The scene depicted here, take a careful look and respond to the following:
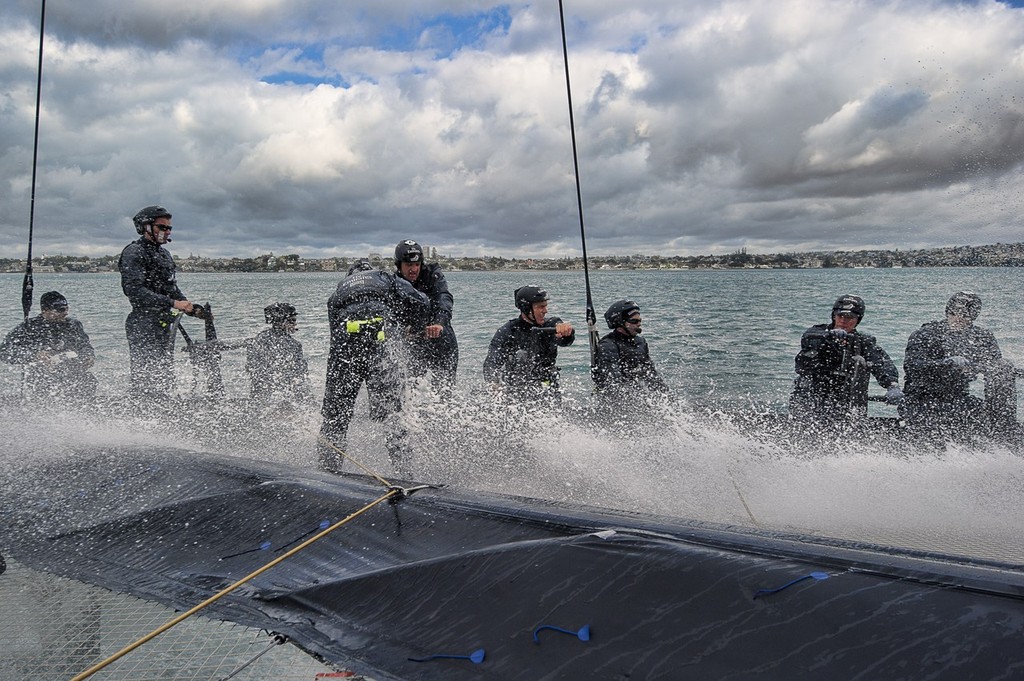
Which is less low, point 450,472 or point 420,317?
point 420,317

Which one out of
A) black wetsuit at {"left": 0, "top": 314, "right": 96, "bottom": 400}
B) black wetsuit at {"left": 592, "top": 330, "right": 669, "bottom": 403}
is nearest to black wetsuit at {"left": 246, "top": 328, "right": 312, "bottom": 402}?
black wetsuit at {"left": 0, "top": 314, "right": 96, "bottom": 400}

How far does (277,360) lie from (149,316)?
58.6 inches

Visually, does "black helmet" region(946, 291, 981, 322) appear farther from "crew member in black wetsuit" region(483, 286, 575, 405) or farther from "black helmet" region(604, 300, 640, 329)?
"crew member in black wetsuit" region(483, 286, 575, 405)

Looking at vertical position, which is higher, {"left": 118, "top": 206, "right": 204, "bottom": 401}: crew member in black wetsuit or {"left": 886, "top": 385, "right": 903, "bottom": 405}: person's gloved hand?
{"left": 118, "top": 206, "right": 204, "bottom": 401}: crew member in black wetsuit

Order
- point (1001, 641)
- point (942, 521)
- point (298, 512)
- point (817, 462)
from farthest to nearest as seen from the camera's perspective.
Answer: point (817, 462) → point (942, 521) → point (298, 512) → point (1001, 641)

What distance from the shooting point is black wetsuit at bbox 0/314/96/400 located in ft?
25.2

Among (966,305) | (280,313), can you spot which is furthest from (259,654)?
(966,305)

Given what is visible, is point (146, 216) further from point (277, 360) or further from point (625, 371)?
point (625, 371)

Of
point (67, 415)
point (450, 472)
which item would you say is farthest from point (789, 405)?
point (67, 415)

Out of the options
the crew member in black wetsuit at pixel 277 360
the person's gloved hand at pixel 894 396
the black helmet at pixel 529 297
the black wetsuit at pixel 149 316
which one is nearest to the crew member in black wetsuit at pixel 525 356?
the black helmet at pixel 529 297

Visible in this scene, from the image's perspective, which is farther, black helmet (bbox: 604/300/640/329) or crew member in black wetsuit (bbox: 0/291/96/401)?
crew member in black wetsuit (bbox: 0/291/96/401)

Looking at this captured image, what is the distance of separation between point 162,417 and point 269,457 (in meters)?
1.36

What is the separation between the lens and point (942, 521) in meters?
5.09

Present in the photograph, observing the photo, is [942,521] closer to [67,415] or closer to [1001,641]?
[1001,641]
